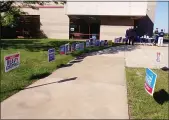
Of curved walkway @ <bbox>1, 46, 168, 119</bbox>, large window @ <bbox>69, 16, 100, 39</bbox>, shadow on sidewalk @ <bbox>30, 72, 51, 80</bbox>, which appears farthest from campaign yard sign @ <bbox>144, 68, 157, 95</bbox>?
large window @ <bbox>69, 16, 100, 39</bbox>

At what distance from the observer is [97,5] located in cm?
2720

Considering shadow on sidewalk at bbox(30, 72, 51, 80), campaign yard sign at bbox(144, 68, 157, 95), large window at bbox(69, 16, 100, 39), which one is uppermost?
large window at bbox(69, 16, 100, 39)

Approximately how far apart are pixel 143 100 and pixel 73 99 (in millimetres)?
1807

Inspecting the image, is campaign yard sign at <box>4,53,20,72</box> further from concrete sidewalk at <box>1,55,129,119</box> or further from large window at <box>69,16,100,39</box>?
large window at <box>69,16,100,39</box>

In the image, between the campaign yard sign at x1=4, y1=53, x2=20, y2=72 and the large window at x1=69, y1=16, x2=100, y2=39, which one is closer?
the campaign yard sign at x1=4, y1=53, x2=20, y2=72

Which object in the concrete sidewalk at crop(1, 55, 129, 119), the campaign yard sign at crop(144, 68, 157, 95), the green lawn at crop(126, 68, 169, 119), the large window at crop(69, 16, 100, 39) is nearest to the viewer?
the concrete sidewalk at crop(1, 55, 129, 119)

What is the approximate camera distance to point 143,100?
6.81m

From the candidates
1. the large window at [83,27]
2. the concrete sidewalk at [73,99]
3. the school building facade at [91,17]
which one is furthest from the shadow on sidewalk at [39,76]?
the large window at [83,27]

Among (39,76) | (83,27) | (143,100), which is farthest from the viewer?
(83,27)

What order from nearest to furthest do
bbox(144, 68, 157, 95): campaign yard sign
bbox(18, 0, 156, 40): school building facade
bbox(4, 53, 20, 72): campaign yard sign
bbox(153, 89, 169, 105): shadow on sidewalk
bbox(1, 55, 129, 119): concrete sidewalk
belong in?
bbox(1, 55, 129, 119): concrete sidewalk
bbox(144, 68, 157, 95): campaign yard sign
bbox(153, 89, 169, 105): shadow on sidewalk
bbox(4, 53, 20, 72): campaign yard sign
bbox(18, 0, 156, 40): school building facade

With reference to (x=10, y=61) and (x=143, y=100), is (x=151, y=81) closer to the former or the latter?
(x=143, y=100)

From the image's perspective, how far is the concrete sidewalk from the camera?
567cm

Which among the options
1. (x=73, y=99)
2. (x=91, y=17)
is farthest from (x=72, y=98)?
(x=91, y=17)

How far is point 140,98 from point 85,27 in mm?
27048
